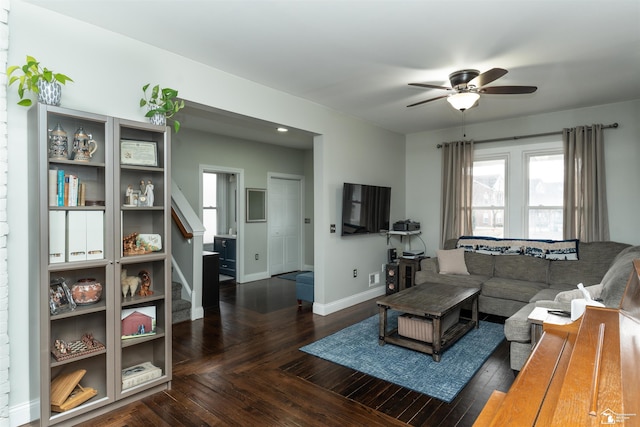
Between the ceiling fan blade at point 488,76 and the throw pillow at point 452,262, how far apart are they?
247 centimetres

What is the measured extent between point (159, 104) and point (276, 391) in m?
2.38

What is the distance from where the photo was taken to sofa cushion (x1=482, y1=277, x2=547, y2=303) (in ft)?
13.1

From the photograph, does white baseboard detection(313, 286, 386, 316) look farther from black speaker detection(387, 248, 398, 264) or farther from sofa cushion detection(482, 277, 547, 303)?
sofa cushion detection(482, 277, 547, 303)

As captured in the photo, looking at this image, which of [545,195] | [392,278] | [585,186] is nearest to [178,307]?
[392,278]

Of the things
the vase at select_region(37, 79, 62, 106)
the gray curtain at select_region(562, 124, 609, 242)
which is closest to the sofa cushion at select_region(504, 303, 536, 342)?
the gray curtain at select_region(562, 124, 609, 242)

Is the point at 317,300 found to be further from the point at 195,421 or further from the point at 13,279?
the point at 13,279

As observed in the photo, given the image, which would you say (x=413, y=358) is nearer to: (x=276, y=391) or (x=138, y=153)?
(x=276, y=391)

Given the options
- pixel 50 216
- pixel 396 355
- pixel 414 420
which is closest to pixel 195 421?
pixel 414 420

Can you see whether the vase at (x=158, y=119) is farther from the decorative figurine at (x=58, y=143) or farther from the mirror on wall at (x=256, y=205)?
the mirror on wall at (x=256, y=205)

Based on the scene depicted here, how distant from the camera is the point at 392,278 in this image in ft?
17.1

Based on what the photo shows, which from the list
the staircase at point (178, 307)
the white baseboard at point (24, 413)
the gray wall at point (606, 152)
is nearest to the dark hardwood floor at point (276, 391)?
the staircase at point (178, 307)

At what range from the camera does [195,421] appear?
2221 millimetres

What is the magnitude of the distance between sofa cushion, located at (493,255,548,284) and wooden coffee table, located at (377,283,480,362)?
98 centimetres

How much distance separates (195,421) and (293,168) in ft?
18.4
